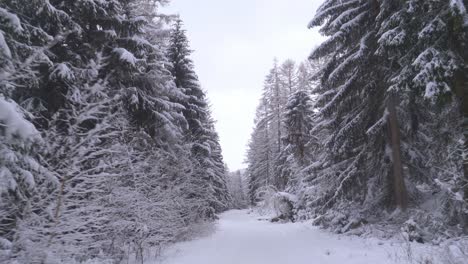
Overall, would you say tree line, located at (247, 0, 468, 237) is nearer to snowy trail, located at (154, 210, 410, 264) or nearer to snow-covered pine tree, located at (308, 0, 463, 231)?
snow-covered pine tree, located at (308, 0, 463, 231)

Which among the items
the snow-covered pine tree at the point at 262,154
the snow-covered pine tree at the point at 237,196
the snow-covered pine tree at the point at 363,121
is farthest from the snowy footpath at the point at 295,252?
the snow-covered pine tree at the point at 237,196

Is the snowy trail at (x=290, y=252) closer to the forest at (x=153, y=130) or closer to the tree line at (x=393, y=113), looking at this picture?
the forest at (x=153, y=130)

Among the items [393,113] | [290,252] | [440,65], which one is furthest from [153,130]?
[440,65]

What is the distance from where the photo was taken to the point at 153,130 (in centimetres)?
1351

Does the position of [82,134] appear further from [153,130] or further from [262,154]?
[262,154]

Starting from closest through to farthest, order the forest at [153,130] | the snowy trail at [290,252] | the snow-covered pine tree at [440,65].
→ the forest at [153,130], the snow-covered pine tree at [440,65], the snowy trail at [290,252]

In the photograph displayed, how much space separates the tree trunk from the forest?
0.04m

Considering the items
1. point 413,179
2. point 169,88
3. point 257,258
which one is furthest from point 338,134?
point 169,88

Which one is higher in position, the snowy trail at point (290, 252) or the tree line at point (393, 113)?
the tree line at point (393, 113)

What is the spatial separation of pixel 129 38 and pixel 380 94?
9.43 metres

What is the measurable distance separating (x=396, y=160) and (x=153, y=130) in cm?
915

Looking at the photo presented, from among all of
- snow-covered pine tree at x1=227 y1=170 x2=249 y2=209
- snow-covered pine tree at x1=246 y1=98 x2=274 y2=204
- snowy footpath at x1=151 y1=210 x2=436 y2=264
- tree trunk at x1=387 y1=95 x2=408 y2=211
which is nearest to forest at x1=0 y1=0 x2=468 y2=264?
tree trunk at x1=387 y1=95 x2=408 y2=211

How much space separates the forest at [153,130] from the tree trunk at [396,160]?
1.5 inches

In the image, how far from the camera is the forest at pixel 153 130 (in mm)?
4809
